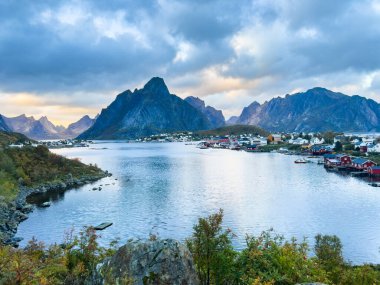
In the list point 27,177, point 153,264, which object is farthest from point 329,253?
point 27,177

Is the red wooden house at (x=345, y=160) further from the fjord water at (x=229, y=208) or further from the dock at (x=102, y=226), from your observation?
the dock at (x=102, y=226)

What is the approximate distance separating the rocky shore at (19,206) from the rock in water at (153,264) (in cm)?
2344

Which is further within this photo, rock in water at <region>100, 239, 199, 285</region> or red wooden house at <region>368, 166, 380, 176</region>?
red wooden house at <region>368, 166, 380, 176</region>

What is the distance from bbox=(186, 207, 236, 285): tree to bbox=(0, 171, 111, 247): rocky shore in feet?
75.9

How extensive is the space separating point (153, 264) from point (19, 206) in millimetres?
62471

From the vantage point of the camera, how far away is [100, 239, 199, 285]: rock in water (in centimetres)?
Answer: 1206

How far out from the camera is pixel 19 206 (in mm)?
65875

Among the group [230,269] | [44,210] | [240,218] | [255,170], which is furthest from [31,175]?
[230,269]

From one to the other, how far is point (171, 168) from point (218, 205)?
68363 millimetres

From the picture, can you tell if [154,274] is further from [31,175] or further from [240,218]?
[31,175]

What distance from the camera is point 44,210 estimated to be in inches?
2618

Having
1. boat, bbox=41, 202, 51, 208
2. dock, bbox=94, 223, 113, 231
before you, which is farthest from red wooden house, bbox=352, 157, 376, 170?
boat, bbox=41, 202, 51, 208

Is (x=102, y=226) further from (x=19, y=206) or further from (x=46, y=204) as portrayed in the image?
(x=46, y=204)

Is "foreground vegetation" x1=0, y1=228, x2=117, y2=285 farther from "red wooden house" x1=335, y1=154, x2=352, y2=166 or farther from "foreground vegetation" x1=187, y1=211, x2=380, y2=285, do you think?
"red wooden house" x1=335, y1=154, x2=352, y2=166
